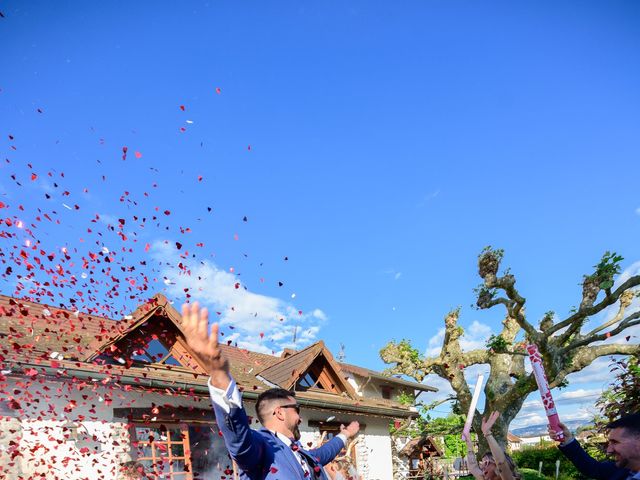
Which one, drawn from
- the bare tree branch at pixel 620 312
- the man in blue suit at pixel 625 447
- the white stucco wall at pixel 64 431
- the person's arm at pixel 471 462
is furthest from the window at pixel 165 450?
the bare tree branch at pixel 620 312

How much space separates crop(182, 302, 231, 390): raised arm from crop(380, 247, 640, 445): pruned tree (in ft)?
39.5

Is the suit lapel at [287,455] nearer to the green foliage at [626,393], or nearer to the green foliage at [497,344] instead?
the green foliage at [626,393]

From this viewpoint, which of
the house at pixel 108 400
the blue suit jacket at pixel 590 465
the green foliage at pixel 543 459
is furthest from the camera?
the green foliage at pixel 543 459

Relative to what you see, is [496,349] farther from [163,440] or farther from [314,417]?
[163,440]

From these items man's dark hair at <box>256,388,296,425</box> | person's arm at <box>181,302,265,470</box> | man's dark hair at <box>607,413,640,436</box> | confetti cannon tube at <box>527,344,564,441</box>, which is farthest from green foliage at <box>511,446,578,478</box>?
person's arm at <box>181,302,265,470</box>

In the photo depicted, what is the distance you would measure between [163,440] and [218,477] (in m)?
1.53

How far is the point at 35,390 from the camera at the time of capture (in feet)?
25.7

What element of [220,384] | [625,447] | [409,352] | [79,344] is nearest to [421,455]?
[409,352]

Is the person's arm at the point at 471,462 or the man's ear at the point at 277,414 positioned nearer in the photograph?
the man's ear at the point at 277,414

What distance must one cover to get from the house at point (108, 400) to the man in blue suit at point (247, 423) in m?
5.01

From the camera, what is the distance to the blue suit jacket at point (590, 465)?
13.1 feet

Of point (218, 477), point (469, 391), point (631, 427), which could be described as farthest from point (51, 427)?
point (469, 391)

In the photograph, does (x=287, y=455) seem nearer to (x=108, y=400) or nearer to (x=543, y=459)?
(x=108, y=400)

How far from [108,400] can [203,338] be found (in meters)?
7.37
